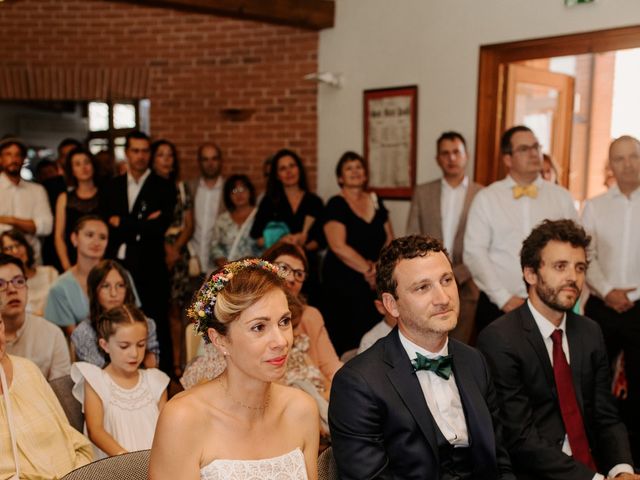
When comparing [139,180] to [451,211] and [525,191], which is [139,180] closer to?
[451,211]

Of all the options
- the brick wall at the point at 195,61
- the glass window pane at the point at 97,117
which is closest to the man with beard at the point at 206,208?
the brick wall at the point at 195,61

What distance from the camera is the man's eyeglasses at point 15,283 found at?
298 cm

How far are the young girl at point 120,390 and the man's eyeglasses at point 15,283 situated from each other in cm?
38

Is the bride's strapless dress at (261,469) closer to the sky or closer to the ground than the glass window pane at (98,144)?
closer to the ground

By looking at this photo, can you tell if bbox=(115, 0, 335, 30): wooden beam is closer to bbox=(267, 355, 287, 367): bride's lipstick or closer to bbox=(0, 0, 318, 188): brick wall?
bbox=(0, 0, 318, 188): brick wall

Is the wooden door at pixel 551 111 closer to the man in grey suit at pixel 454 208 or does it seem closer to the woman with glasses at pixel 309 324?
the man in grey suit at pixel 454 208

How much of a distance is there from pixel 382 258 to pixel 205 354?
1.09 meters

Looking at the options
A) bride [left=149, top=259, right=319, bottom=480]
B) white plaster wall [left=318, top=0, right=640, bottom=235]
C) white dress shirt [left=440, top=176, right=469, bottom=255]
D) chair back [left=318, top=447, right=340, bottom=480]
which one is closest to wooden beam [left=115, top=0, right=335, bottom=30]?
white plaster wall [left=318, top=0, right=640, bottom=235]

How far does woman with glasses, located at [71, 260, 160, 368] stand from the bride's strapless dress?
1.54m

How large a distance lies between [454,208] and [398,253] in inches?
98.1

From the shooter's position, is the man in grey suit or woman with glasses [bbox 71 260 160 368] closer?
woman with glasses [bbox 71 260 160 368]

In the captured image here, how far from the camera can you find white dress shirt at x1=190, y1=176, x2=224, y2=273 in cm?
565

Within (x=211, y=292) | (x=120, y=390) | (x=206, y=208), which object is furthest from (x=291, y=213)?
(x=211, y=292)

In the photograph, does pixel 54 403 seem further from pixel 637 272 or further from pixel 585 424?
pixel 637 272
